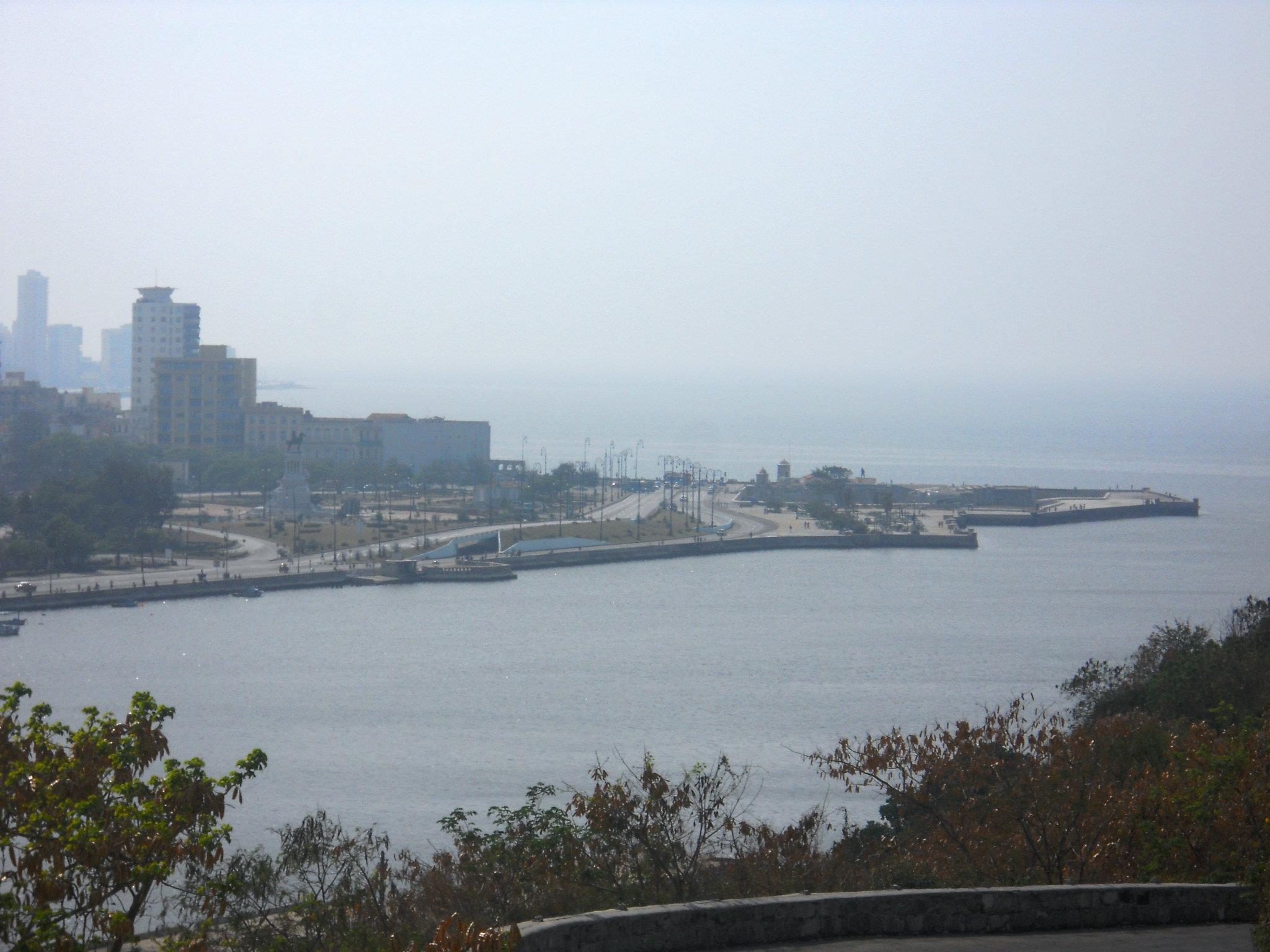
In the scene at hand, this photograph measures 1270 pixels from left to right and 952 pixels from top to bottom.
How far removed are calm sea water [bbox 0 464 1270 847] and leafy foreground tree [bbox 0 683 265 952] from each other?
6235mm

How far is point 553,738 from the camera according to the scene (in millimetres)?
13203

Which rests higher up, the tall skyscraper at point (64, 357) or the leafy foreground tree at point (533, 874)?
the tall skyscraper at point (64, 357)

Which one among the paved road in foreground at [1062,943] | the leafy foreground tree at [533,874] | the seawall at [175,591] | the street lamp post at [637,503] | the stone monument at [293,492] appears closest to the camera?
the paved road in foreground at [1062,943]

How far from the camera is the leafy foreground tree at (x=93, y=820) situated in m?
2.97

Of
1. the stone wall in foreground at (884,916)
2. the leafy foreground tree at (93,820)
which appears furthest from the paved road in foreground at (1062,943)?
the leafy foreground tree at (93,820)

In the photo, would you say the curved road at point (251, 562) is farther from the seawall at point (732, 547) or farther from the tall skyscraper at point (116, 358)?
the tall skyscraper at point (116, 358)

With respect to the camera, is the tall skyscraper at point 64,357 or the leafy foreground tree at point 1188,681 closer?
the leafy foreground tree at point 1188,681

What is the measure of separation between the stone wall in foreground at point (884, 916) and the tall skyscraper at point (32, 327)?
101 metres

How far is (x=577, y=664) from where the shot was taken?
17.3 m

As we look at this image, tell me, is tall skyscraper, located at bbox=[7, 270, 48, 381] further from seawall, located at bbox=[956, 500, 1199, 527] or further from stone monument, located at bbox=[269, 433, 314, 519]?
seawall, located at bbox=[956, 500, 1199, 527]

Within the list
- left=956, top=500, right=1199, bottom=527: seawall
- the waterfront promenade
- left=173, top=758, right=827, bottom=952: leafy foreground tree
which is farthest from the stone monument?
left=173, top=758, right=827, bottom=952: leafy foreground tree

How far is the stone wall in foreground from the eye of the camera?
11.0 feet

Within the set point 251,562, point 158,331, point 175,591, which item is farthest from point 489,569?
point 158,331

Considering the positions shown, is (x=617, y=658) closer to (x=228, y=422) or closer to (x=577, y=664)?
(x=577, y=664)
